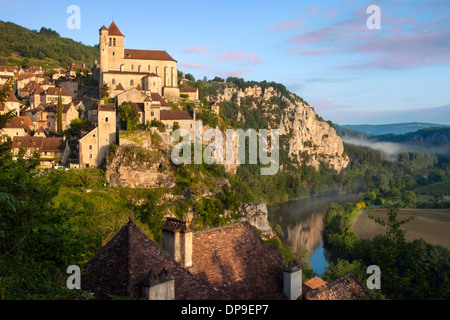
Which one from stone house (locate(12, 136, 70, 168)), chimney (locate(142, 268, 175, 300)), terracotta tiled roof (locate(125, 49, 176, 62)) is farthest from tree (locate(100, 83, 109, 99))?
chimney (locate(142, 268, 175, 300))

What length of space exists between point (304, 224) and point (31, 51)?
13172cm

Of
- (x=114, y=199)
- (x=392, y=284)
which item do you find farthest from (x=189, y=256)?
(x=114, y=199)

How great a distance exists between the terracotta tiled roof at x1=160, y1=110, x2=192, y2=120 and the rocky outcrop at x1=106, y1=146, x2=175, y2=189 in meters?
7.96

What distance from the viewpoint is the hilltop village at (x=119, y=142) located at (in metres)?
11.0

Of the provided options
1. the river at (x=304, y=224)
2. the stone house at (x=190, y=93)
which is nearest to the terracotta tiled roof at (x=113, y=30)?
A: the stone house at (x=190, y=93)

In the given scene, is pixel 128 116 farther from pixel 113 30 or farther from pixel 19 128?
pixel 113 30

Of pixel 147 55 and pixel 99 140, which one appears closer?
pixel 99 140

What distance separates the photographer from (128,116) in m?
53.3

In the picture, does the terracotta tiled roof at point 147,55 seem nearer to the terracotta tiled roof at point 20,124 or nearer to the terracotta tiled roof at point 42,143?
the terracotta tiled roof at point 20,124

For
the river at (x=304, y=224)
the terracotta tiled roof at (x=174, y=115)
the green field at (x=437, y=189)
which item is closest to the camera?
the terracotta tiled roof at (x=174, y=115)

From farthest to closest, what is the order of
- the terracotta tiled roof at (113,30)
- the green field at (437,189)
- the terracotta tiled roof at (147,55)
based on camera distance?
the green field at (437,189) < the terracotta tiled roof at (147,55) < the terracotta tiled roof at (113,30)

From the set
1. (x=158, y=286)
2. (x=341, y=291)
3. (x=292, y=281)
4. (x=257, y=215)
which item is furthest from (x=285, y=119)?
(x=158, y=286)

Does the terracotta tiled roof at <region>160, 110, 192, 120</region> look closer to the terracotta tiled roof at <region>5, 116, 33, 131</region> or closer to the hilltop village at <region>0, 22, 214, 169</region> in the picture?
the hilltop village at <region>0, 22, 214, 169</region>

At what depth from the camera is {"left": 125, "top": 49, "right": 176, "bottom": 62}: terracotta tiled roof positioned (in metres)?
72.2
